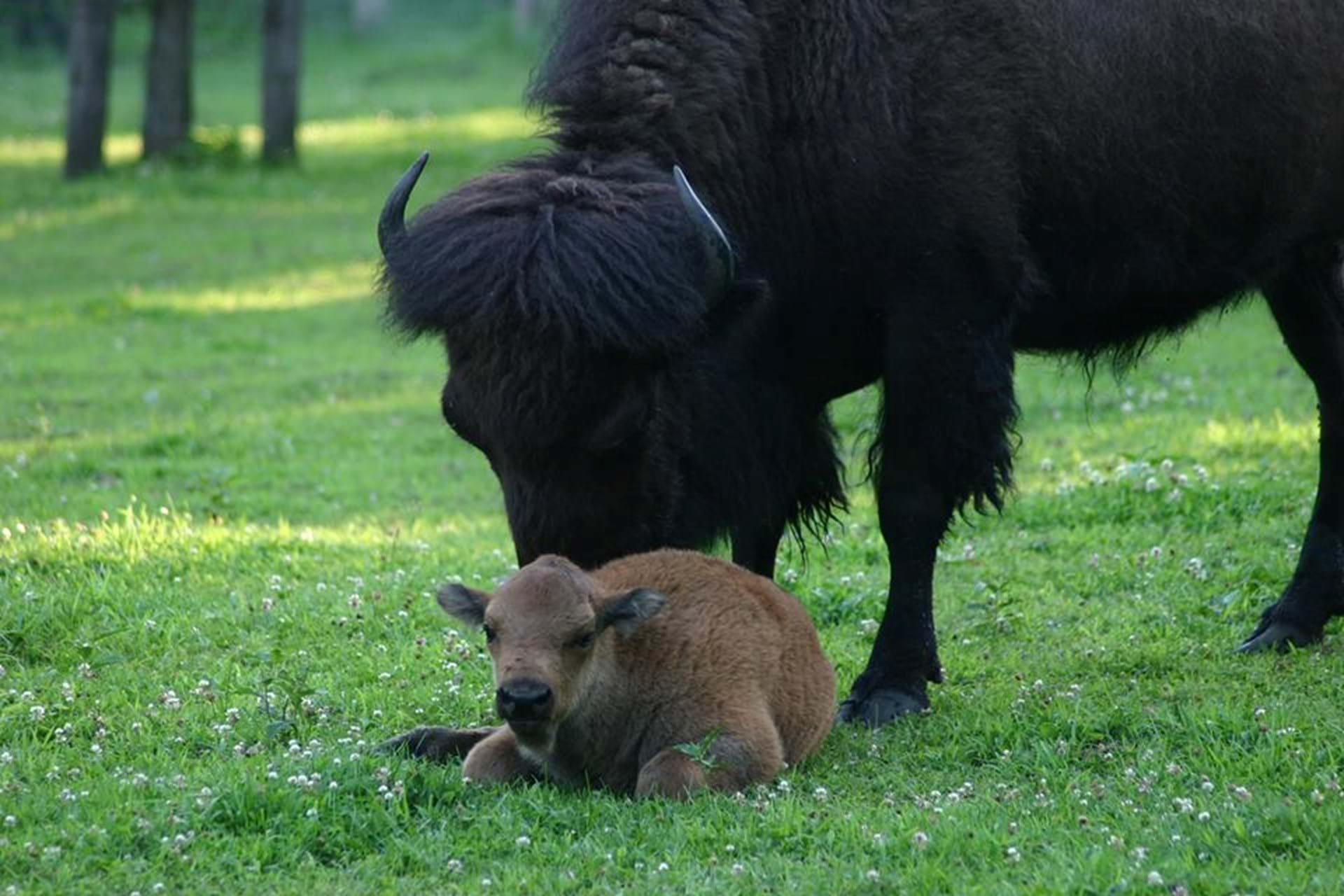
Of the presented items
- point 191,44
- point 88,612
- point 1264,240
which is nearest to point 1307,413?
point 1264,240

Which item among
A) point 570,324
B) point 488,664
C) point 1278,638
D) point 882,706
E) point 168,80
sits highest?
point 570,324

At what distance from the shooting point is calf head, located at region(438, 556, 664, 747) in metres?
5.28

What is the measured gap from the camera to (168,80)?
2642 cm

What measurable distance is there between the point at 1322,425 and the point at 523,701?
Answer: 14.6ft

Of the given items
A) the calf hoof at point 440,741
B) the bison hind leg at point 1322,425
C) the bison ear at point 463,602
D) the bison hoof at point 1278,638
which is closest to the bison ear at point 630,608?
the bison ear at point 463,602

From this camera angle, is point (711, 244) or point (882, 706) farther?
point (882, 706)

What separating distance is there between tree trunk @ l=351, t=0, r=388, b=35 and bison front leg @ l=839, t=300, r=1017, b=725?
1565 inches

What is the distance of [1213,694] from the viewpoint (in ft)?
22.0

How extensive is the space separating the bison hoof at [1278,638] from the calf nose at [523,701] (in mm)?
3280

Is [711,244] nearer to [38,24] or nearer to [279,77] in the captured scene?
→ [279,77]

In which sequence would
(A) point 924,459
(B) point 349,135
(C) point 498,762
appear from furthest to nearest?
(B) point 349,135 < (A) point 924,459 < (C) point 498,762

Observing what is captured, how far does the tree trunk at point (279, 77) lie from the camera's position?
87.1 ft

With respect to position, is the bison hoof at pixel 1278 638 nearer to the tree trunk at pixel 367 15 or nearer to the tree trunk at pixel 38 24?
the tree trunk at pixel 38 24

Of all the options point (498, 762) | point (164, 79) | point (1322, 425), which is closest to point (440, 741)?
point (498, 762)
